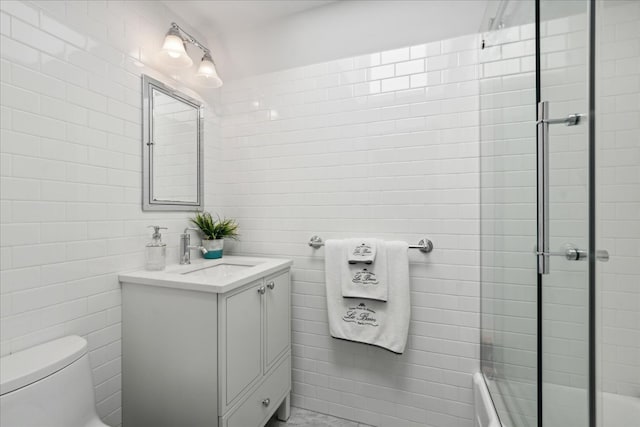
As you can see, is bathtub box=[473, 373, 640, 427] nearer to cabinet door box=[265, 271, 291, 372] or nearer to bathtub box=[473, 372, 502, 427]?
bathtub box=[473, 372, 502, 427]

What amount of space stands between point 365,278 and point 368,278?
0.05 feet

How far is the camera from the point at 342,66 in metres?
1.73

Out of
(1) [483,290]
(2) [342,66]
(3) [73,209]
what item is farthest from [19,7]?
(1) [483,290]

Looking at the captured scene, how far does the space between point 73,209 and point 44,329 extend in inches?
18.0

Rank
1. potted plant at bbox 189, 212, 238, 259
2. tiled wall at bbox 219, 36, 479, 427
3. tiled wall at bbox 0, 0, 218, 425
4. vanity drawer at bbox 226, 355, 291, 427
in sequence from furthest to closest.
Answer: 1. potted plant at bbox 189, 212, 238, 259
2. tiled wall at bbox 219, 36, 479, 427
3. vanity drawer at bbox 226, 355, 291, 427
4. tiled wall at bbox 0, 0, 218, 425

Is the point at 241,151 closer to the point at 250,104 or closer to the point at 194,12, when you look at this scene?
the point at 250,104

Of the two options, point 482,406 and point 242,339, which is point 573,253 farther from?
point 242,339

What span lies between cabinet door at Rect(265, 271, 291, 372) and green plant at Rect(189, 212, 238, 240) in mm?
466

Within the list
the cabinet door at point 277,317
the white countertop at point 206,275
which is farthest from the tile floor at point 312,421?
the white countertop at point 206,275

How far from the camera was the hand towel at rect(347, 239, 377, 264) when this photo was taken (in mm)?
1569

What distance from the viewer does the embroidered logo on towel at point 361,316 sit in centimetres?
159

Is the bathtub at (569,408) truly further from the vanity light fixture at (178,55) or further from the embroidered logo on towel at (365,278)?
the vanity light fixture at (178,55)

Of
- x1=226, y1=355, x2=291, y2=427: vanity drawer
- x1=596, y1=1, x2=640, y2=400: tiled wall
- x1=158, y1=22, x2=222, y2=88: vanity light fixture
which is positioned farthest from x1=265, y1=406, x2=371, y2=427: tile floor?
x1=158, y1=22, x2=222, y2=88: vanity light fixture

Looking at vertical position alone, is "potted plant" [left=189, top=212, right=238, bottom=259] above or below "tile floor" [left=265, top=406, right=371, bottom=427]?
above
